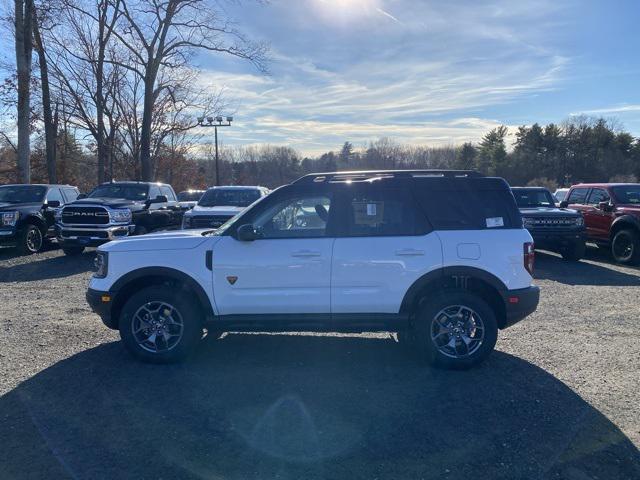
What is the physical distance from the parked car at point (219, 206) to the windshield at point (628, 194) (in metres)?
9.23

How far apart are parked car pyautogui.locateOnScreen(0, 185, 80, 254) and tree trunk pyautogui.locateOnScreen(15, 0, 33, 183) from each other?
7.50m

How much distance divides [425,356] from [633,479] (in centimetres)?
209

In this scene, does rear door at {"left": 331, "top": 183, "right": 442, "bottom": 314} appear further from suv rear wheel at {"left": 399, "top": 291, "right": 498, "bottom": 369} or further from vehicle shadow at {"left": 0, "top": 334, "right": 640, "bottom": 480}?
vehicle shadow at {"left": 0, "top": 334, "right": 640, "bottom": 480}

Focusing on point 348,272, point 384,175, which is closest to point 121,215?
point 384,175

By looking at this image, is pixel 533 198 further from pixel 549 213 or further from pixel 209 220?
pixel 209 220

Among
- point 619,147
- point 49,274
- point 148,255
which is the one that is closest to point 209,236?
point 148,255

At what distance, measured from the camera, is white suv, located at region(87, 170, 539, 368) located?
4891mm

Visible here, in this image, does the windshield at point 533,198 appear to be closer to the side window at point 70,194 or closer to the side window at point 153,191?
the side window at point 153,191

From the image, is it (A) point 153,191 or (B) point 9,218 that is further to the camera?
(A) point 153,191

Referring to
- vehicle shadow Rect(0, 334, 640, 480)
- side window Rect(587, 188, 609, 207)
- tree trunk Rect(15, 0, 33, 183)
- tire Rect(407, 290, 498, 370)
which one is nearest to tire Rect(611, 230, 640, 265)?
side window Rect(587, 188, 609, 207)

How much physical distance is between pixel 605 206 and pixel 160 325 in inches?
480

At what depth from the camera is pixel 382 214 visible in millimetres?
5047

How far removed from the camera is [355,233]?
4980 millimetres

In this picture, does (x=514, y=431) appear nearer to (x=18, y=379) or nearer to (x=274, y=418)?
(x=274, y=418)
